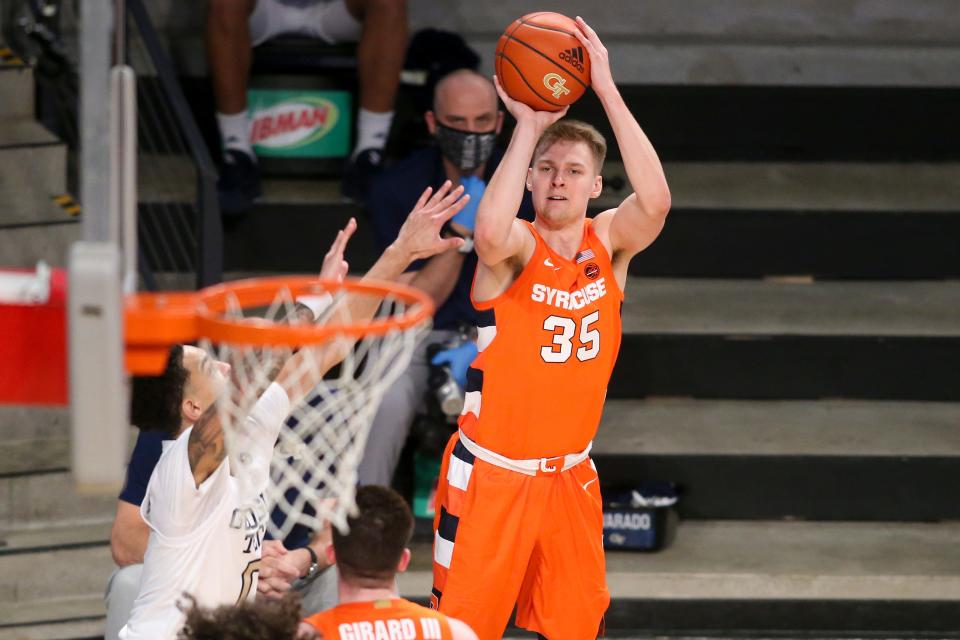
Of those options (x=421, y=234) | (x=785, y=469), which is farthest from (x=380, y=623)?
(x=785, y=469)

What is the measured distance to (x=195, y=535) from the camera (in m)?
3.80

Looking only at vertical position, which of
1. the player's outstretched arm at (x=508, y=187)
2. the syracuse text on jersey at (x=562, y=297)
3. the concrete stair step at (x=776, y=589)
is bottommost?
the concrete stair step at (x=776, y=589)

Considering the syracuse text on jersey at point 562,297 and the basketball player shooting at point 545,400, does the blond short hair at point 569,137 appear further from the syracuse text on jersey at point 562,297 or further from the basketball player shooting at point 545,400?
the syracuse text on jersey at point 562,297

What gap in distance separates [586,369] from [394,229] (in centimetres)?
211

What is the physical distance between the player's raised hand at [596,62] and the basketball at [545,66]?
25mm

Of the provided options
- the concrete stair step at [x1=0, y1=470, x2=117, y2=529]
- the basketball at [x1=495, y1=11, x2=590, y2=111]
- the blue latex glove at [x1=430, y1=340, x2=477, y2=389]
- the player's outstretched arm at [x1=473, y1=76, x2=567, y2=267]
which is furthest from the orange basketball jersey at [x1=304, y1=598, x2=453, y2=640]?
the concrete stair step at [x1=0, y1=470, x2=117, y2=529]

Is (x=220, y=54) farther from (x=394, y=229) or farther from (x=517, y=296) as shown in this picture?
(x=517, y=296)

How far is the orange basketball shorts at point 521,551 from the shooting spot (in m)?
4.47

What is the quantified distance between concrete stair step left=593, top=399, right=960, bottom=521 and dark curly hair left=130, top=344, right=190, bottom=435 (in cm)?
275

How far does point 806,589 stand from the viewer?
6.00 meters

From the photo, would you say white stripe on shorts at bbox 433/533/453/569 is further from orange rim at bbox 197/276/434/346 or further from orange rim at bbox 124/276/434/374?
orange rim at bbox 124/276/434/374

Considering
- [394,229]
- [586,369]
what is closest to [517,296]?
[586,369]

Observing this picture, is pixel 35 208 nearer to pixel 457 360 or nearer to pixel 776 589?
pixel 457 360

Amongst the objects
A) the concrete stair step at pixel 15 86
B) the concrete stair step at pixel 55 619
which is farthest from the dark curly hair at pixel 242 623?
the concrete stair step at pixel 15 86
